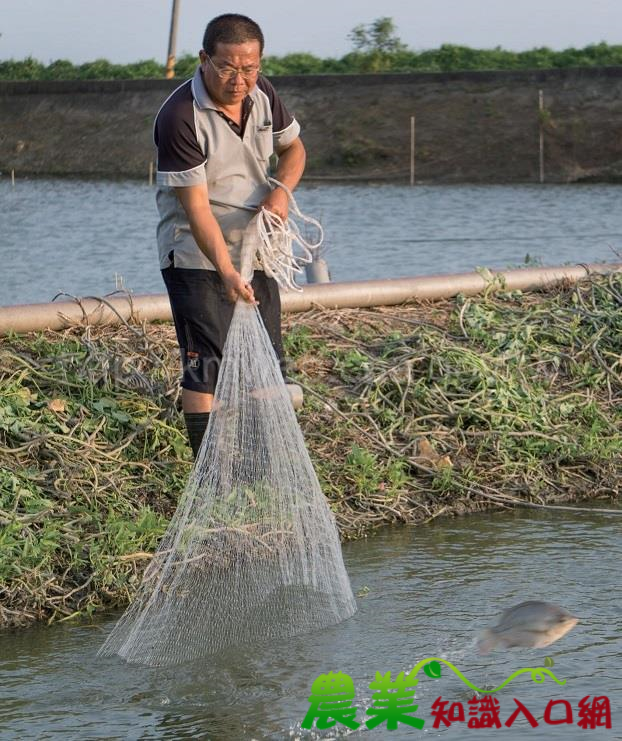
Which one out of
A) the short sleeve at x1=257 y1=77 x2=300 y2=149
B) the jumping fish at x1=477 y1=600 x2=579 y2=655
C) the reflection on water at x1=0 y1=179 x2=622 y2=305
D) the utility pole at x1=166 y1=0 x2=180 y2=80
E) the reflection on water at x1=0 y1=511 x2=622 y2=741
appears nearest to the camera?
the reflection on water at x1=0 y1=511 x2=622 y2=741

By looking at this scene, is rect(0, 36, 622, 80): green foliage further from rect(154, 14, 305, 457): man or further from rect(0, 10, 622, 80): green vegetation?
rect(154, 14, 305, 457): man

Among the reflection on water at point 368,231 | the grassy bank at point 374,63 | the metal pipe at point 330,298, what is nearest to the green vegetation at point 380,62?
the grassy bank at point 374,63

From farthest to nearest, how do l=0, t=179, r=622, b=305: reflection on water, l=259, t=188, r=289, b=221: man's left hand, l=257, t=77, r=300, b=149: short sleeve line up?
l=0, t=179, r=622, b=305: reflection on water
l=257, t=77, r=300, b=149: short sleeve
l=259, t=188, r=289, b=221: man's left hand

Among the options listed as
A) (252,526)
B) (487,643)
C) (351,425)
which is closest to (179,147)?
(252,526)

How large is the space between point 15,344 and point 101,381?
1.49ft

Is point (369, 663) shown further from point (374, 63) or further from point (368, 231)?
point (374, 63)

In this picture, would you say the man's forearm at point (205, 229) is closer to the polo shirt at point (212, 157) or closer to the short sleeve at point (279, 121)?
the polo shirt at point (212, 157)

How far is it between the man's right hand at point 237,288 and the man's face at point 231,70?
23.3 inches

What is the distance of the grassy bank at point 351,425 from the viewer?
15.3 ft

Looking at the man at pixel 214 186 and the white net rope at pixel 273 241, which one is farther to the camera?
the white net rope at pixel 273 241

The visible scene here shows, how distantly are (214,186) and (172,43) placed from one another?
151 ft

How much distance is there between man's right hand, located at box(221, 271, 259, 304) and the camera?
173 inches

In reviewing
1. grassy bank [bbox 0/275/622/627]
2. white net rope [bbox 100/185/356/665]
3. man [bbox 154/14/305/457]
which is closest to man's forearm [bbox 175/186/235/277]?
man [bbox 154/14/305/457]

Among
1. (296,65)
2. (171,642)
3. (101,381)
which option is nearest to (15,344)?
(101,381)
